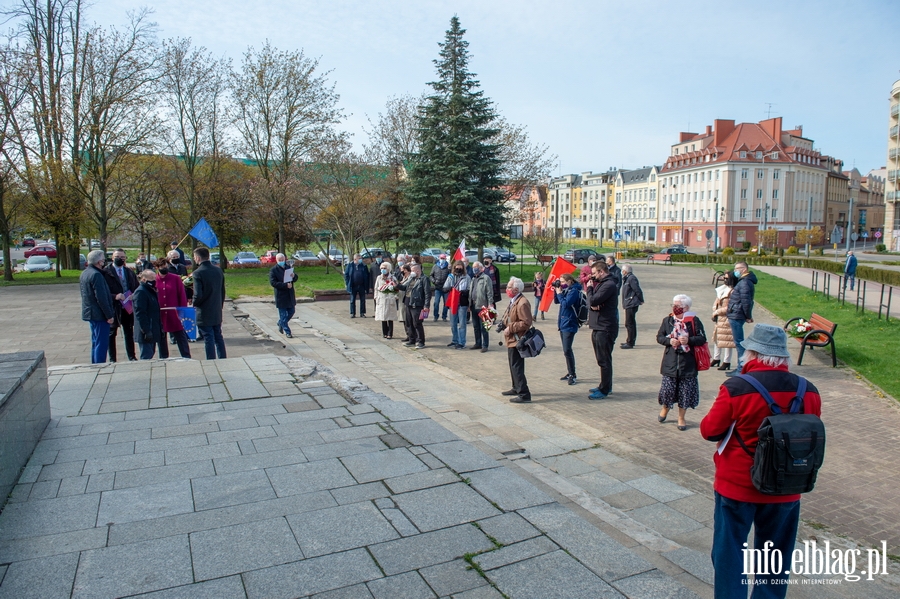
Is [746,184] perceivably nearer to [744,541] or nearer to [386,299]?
[386,299]

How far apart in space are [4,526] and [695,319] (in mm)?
6954

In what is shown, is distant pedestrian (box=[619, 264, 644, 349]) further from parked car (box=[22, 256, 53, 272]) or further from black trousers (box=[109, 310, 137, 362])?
parked car (box=[22, 256, 53, 272])

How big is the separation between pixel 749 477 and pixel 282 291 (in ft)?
38.4

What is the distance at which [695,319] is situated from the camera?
24.2 ft

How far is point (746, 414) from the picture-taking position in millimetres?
3312

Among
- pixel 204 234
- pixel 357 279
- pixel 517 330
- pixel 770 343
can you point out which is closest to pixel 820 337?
pixel 517 330

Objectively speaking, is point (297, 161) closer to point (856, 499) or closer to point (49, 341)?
point (49, 341)

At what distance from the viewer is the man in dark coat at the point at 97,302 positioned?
935cm

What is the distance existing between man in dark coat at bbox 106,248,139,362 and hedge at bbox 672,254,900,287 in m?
23.6

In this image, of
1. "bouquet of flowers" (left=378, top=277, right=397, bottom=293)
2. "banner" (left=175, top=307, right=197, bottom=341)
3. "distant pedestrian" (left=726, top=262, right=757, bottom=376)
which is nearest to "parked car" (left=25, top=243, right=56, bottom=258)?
"bouquet of flowers" (left=378, top=277, right=397, bottom=293)

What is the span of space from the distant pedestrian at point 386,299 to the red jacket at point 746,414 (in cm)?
1044

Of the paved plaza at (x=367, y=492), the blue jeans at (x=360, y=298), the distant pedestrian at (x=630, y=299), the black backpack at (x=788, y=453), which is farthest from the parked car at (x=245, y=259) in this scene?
the black backpack at (x=788, y=453)

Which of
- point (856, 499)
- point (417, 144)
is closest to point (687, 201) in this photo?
point (417, 144)

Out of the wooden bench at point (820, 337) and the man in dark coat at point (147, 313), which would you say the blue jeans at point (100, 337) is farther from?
the wooden bench at point (820, 337)
